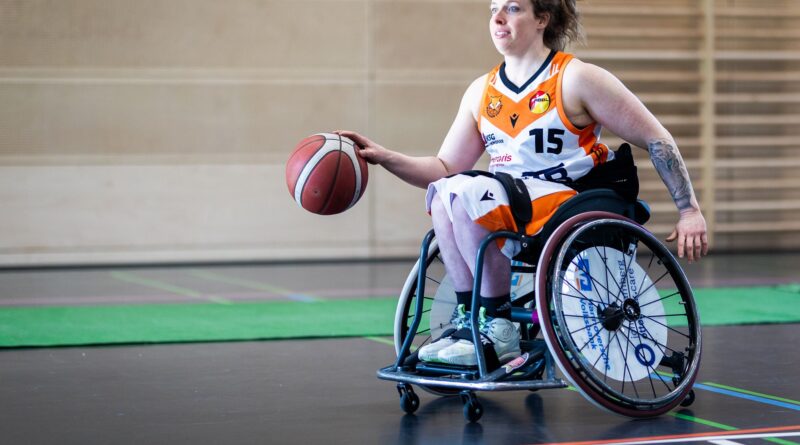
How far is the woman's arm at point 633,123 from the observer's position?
2.82m

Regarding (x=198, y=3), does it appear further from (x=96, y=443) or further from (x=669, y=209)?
(x=96, y=443)


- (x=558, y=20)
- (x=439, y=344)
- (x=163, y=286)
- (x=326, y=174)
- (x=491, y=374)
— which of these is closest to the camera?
(x=491, y=374)

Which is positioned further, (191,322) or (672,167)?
(191,322)

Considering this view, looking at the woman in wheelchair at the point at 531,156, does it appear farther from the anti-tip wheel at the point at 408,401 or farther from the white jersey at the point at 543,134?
the anti-tip wheel at the point at 408,401

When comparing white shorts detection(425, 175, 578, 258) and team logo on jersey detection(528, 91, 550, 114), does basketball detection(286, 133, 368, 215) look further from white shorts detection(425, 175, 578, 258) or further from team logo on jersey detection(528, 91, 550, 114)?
team logo on jersey detection(528, 91, 550, 114)

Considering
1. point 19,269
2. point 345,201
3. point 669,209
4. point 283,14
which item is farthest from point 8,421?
point 669,209

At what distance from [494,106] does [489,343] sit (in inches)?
25.6

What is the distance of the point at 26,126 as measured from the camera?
8.09 meters

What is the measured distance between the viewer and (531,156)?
2871 mm

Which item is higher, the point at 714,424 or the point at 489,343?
the point at 489,343

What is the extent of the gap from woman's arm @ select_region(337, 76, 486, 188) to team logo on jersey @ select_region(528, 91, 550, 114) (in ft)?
0.70

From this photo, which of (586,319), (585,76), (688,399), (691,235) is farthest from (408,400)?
(585,76)

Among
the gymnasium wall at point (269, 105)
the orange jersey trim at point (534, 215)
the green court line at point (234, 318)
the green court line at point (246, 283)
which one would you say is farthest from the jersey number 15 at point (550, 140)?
the gymnasium wall at point (269, 105)

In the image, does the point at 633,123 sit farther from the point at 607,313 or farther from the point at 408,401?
the point at 408,401
